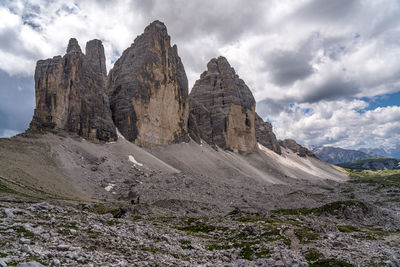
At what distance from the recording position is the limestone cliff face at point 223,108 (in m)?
165

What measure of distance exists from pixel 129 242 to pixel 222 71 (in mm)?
176681

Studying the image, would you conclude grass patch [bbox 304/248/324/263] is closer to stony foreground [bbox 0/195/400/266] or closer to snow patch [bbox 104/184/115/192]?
stony foreground [bbox 0/195/400/266]

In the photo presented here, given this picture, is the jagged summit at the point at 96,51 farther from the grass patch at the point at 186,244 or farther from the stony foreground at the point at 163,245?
the grass patch at the point at 186,244

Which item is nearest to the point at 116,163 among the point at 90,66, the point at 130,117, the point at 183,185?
the point at 183,185

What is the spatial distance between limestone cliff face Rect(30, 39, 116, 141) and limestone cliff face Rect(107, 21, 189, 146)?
34.2 feet

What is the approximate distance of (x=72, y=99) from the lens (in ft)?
304

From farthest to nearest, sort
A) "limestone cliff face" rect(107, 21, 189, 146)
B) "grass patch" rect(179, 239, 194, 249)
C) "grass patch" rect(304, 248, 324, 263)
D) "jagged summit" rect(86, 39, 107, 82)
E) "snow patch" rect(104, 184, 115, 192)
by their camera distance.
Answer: "jagged summit" rect(86, 39, 107, 82), "limestone cliff face" rect(107, 21, 189, 146), "snow patch" rect(104, 184, 115, 192), "grass patch" rect(179, 239, 194, 249), "grass patch" rect(304, 248, 324, 263)

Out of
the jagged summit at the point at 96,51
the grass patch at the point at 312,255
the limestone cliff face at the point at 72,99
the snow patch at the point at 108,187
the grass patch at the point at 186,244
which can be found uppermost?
the jagged summit at the point at 96,51

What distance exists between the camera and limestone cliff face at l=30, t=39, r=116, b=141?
86875 mm

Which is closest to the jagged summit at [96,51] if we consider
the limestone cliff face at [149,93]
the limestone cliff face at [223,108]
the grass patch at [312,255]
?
the limestone cliff face at [149,93]

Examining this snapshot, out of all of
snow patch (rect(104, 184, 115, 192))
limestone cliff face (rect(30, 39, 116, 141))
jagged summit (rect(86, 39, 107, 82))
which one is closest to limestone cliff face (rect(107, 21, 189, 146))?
limestone cliff face (rect(30, 39, 116, 141))

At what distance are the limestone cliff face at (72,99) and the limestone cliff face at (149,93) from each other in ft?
34.2

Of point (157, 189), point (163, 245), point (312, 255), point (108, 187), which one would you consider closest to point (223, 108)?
point (157, 189)

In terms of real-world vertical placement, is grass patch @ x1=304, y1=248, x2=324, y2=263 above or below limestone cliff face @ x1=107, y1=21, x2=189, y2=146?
below
